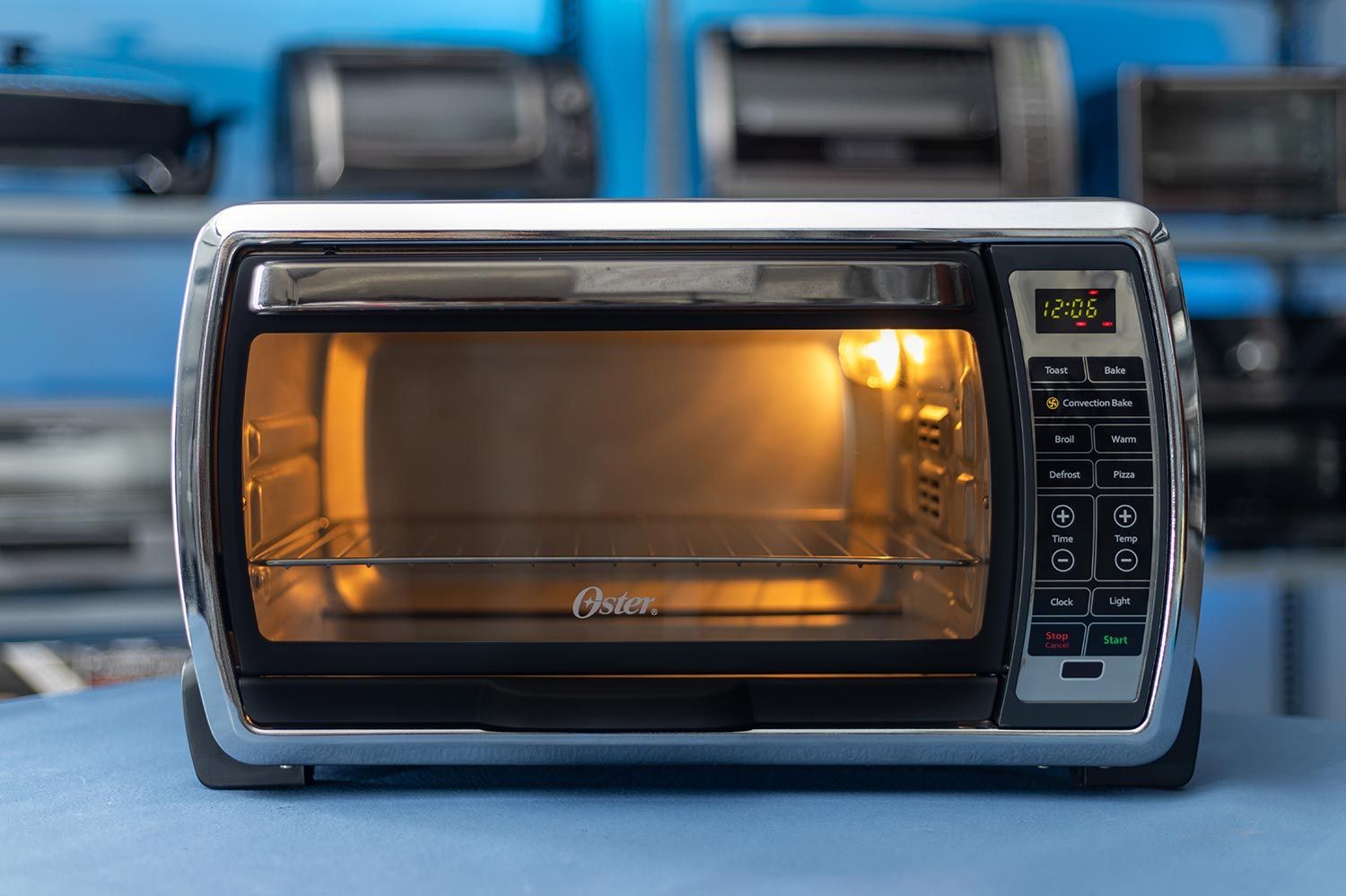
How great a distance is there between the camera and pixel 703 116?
1.41 metres

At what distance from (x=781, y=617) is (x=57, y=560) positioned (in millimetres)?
1094

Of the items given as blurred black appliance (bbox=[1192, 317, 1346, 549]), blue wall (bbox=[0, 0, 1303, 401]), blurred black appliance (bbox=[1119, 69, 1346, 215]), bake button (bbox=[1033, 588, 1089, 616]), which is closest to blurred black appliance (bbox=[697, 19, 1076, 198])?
blurred black appliance (bbox=[1119, 69, 1346, 215])

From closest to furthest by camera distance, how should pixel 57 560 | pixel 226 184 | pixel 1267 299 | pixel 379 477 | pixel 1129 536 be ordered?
pixel 1129 536 → pixel 379 477 → pixel 57 560 → pixel 226 184 → pixel 1267 299

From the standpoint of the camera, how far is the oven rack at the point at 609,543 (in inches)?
23.9

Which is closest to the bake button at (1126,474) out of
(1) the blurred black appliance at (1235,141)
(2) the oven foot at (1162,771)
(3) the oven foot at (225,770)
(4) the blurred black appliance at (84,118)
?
(2) the oven foot at (1162,771)

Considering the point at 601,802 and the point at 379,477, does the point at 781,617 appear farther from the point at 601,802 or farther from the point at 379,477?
the point at 379,477

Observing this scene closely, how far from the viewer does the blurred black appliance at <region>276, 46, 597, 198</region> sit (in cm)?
132

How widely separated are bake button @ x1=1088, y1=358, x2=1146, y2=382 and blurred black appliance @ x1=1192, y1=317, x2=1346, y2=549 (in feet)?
3.28

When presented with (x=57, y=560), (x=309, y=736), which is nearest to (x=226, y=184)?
(x=57, y=560)

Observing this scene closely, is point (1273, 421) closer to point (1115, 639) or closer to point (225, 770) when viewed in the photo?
point (1115, 639)

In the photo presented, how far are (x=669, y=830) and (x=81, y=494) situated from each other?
3.50 feet

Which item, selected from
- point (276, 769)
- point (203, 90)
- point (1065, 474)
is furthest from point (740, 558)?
point (203, 90)

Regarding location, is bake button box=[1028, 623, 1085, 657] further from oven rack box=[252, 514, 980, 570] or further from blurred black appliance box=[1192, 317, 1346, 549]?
blurred black appliance box=[1192, 317, 1346, 549]

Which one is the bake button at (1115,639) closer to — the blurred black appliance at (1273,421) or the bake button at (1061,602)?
the bake button at (1061,602)
